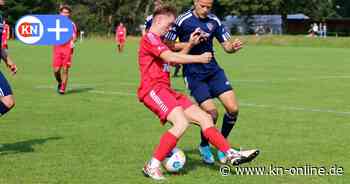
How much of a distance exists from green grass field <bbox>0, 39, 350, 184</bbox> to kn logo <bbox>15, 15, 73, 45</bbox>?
1.51 meters

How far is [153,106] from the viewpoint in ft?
27.0

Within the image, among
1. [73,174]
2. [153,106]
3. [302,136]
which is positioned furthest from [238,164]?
[302,136]

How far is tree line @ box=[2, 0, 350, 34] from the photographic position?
301ft

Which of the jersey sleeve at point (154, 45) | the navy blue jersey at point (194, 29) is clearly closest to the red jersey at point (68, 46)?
the navy blue jersey at point (194, 29)

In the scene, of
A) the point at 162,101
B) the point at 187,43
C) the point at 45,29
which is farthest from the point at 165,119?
the point at 45,29

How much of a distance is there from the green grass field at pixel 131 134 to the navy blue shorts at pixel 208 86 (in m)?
0.84

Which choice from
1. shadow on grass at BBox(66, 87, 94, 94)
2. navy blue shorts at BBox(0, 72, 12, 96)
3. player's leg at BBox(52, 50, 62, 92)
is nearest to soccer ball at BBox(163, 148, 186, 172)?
navy blue shorts at BBox(0, 72, 12, 96)

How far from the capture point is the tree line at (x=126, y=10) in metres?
91.7

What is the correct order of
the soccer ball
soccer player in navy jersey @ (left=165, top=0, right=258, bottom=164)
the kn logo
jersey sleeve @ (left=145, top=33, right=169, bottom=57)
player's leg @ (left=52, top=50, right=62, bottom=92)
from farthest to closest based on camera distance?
the kn logo
player's leg @ (left=52, top=50, right=62, bottom=92)
soccer player in navy jersey @ (left=165, top=0, right=258, bottom=164)
the soccer ball
jersey sleeve @ (left=145, top=33, right=169, bottom=57)

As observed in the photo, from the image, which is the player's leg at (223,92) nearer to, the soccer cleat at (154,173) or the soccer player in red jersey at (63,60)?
the soccer cleat at (154,173)

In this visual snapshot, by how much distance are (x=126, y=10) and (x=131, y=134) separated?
281 ft

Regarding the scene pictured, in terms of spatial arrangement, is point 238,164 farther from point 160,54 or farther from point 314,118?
point 314,118

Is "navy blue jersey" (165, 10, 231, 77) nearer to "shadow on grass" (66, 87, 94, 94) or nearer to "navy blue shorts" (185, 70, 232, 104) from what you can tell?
"navy blue shorts" (185, 70, 232, 104)

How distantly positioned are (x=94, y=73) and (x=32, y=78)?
3.48m
